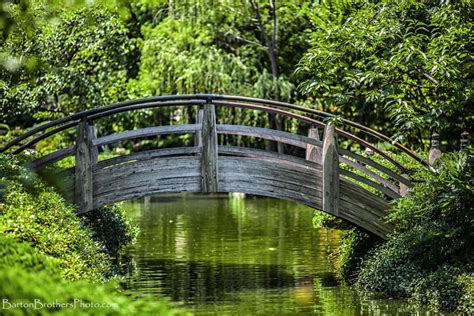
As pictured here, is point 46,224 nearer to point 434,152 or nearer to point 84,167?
point 84,167

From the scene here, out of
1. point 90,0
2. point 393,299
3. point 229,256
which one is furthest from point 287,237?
point 90,0

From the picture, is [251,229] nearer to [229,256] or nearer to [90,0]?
[229,256]

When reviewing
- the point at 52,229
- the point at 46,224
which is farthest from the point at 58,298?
the point at 46,224

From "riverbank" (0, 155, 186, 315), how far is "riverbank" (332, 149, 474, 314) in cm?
368

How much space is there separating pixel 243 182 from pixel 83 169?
225cm

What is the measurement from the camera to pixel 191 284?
14.3 m

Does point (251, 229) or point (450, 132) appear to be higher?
point (450, 132)

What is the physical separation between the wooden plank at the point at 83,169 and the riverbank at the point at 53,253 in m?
0.37

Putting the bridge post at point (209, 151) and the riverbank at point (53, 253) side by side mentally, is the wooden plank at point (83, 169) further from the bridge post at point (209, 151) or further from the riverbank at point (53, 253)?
the bridge post at point (209, 151)

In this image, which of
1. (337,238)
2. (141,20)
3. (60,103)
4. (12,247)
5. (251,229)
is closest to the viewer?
(12,247)

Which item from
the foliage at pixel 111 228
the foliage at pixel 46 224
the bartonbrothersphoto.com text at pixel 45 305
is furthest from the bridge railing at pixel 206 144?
the bartonbrothersphoto.com text at pixel 45 305

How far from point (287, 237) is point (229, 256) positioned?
125 inches

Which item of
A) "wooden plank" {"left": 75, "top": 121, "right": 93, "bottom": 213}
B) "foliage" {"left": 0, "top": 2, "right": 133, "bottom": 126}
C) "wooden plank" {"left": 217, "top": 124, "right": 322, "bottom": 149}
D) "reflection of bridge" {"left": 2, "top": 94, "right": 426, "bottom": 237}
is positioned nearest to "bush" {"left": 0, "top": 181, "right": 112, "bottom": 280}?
"wooden plank" {"left": 75, "top": 121, "right": 93, "bottom": 213}

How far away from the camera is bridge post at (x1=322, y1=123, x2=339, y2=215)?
46.7 feet
